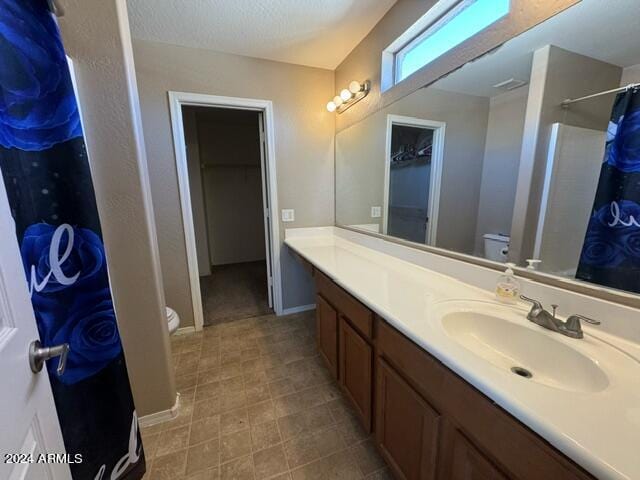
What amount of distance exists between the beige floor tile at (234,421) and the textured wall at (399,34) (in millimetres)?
2260

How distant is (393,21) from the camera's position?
1.71 meters

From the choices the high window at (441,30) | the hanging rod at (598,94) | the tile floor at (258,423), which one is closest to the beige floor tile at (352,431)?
the tile floor at (258,423)

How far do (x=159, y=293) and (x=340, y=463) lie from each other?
4.17 ft

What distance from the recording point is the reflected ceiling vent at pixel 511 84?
1081 millimetres

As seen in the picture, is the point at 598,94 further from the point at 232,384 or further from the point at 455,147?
the point at 232,384

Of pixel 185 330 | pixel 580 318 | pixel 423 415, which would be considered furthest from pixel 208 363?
pixel 580 318

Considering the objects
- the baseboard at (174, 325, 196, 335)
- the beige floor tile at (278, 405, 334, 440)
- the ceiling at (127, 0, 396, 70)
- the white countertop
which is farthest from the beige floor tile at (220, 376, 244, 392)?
the ceiling at (127, 0, 396, 70)

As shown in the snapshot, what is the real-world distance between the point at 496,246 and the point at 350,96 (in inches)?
66.4

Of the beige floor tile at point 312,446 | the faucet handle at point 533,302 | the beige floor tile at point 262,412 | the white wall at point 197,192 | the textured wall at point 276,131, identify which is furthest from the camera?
the white wall at point 197,192

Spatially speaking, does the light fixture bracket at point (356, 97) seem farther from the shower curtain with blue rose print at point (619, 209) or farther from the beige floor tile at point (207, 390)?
the beige floor tile at point (207, 390)

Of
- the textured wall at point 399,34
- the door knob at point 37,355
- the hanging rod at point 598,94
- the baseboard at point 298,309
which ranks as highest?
the textured wall at point 399,34

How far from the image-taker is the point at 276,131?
2.42m

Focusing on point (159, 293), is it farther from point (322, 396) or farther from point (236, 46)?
point (236, 46)

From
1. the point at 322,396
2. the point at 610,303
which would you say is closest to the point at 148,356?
the point at 322,396
